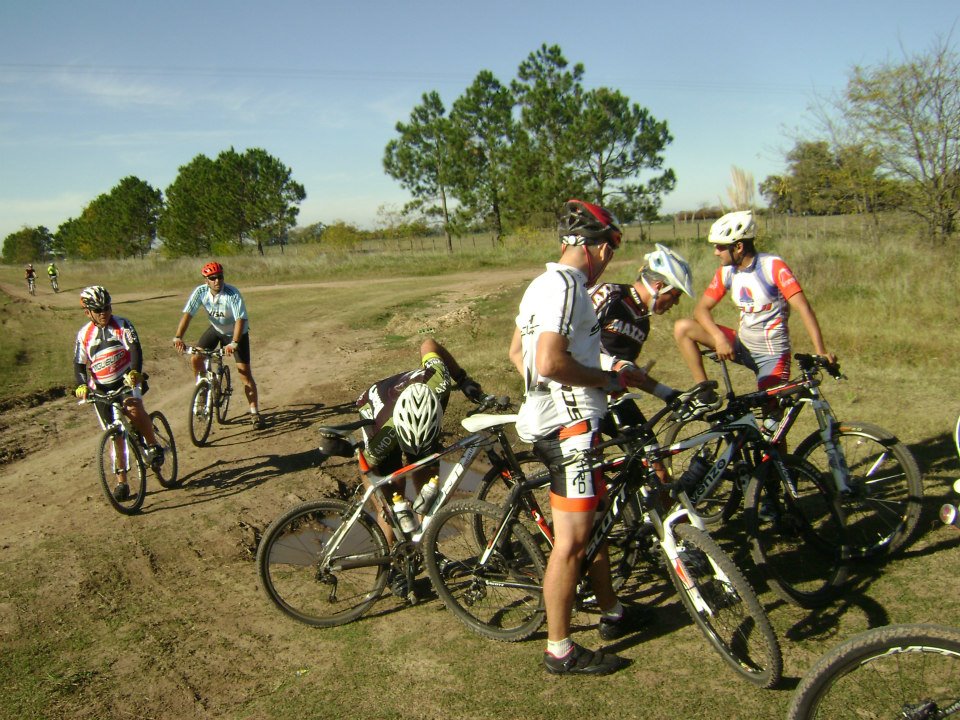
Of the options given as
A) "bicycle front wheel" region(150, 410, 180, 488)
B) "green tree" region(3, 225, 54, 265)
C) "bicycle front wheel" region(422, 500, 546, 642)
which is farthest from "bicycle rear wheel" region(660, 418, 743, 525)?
"green tree" region(3, 225, 54, 265)

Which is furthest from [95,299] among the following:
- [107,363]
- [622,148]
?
[622,148]

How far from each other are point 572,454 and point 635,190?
48.9 m

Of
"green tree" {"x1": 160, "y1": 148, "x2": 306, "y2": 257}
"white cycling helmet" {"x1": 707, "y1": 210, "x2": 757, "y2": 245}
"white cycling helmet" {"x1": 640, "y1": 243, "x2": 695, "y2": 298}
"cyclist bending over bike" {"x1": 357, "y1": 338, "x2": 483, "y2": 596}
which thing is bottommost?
"cyclist bending over bike" {"x1": 357, "y1": 338, "x2": 483, "y2": 596}

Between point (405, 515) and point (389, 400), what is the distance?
0.70m

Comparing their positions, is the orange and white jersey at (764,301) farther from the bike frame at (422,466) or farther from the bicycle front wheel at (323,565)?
the bicycle front wheel at (323,565)

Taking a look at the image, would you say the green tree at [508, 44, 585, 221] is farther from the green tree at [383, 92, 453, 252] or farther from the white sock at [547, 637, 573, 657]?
the white sock at [547, 637, 573, 657]

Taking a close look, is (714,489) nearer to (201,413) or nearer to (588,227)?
(588,227)

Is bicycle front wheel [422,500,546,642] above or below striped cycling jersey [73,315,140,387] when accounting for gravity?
below

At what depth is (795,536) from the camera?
14.7 ft

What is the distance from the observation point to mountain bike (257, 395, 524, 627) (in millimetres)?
4203

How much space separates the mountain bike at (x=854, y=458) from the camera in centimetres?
430

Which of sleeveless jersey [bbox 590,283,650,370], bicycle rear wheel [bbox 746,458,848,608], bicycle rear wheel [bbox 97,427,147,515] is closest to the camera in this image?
bicycle rear wheel [bbox 746,458,848,608]

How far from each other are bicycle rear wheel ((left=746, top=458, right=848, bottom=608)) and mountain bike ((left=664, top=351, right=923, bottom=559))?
4.1 inches

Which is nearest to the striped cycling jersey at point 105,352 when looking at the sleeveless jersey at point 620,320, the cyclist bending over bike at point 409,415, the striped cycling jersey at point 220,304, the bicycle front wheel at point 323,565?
the striped cycling jersey at point 220,304
